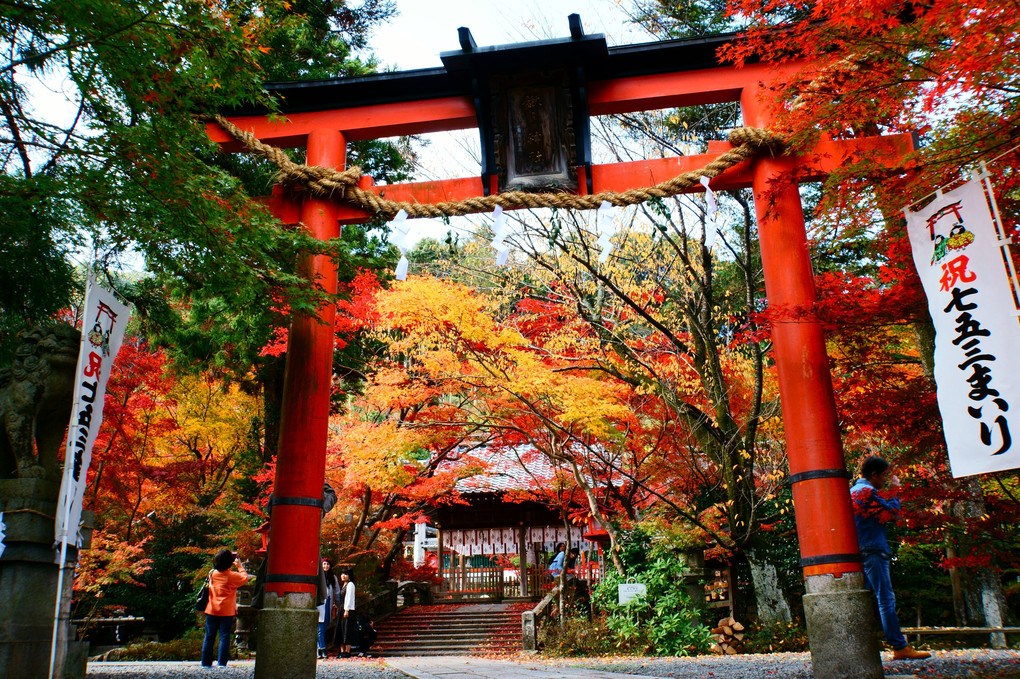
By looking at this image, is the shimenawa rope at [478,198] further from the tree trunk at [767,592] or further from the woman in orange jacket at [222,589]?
the tree trunk at [767,592]

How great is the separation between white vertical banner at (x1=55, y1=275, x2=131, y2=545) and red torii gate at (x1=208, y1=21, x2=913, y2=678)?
1.52 metres

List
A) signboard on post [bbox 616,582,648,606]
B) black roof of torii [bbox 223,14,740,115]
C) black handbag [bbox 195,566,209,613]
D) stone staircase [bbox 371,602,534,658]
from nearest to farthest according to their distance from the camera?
1. black roof of torii [bbox 223,14,740,115]
2. black handbag [bbox 195,566,209,613]
3. signboard on post [bbox 616,582,648,606]
4. stone staircase [bbox 371,602,534,658]

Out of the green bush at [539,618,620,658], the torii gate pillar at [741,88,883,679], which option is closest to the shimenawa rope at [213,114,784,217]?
the torii gate pillar at [741,88,883,679]

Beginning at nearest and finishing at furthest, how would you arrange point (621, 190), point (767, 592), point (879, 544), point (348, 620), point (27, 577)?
1. point (27, 577)
2. point (879, 544)
3. point (621, 190)
4. point (767, 592)
5. point (348, 620)

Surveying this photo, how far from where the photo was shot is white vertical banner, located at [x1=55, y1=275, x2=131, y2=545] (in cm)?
486

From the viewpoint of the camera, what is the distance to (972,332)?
14.0 feet

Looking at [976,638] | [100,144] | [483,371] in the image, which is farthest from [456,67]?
[976,638]

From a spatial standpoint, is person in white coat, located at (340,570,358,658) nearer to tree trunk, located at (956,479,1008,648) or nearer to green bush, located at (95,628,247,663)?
green bush, located at (95,628,247,663)

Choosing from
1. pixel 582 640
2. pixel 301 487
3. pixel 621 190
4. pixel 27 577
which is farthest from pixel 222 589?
pixel 621 190

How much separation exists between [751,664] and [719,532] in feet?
7.92

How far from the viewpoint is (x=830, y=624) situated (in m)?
5.14

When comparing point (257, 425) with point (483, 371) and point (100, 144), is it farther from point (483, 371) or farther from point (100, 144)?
point (100, 144)

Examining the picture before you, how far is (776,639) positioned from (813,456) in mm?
4437

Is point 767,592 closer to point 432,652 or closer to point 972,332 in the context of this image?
point 972,332
